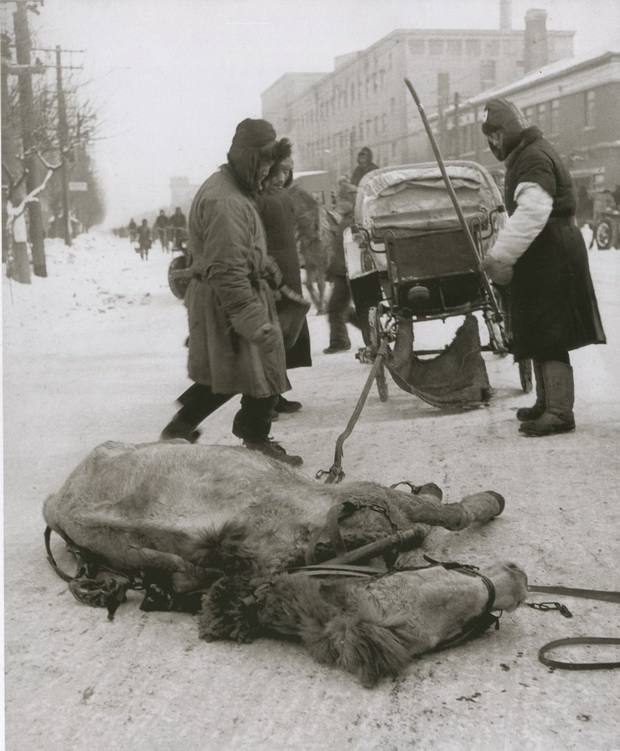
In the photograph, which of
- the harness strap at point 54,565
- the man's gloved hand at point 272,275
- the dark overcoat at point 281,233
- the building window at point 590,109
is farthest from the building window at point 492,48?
the harness strap at point 54,565

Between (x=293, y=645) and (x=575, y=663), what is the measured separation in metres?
0.74

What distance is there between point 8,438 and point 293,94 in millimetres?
2413

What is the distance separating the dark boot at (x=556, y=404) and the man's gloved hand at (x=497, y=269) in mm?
496

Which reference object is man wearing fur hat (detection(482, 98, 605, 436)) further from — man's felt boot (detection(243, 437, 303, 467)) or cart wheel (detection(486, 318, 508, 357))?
man's felt boot (detection(243, 437, 303, 467))

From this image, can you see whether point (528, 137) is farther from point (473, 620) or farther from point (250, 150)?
point (473, 620)

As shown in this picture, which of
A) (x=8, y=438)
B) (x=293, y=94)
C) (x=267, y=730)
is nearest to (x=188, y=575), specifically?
(x=267, y=730)

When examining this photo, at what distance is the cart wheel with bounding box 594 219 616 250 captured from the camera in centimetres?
537

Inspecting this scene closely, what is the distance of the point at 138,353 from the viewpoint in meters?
6.73

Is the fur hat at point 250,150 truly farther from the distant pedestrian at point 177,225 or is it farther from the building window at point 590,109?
the building window at point 590,109

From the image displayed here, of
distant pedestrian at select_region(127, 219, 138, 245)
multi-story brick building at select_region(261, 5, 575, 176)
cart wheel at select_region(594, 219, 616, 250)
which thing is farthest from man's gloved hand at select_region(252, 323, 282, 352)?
cart wheel at select_region(594, 219, 616, 250)

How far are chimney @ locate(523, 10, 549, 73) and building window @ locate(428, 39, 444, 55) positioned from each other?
0.40 meters

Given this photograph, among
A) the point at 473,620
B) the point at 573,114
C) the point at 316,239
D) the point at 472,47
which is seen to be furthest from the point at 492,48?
the point at 316,239

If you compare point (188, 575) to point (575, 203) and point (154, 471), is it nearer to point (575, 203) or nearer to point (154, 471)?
point (154, 471)

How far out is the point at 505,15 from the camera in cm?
392
